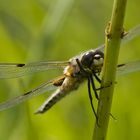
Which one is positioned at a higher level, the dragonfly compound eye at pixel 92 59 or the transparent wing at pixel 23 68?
the transparent wing at pixel 23 68

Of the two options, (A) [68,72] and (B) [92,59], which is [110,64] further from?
(A) [68,72]

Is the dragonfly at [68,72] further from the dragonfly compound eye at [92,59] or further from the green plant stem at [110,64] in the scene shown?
the green plant stem at [110,64]

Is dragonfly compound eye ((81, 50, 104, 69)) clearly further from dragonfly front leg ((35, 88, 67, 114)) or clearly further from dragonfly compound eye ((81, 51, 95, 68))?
dragonfly front leg ((35, 88, 67, 114))

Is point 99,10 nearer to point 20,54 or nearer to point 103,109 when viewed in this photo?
point 20,54

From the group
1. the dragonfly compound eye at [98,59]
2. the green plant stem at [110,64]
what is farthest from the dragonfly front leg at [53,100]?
the green plant stem at [110,64]

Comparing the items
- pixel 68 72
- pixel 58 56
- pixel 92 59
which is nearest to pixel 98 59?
pixel 92 59

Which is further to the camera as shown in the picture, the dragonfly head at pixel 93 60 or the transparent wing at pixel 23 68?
the transparent wing at pixel 23 68
